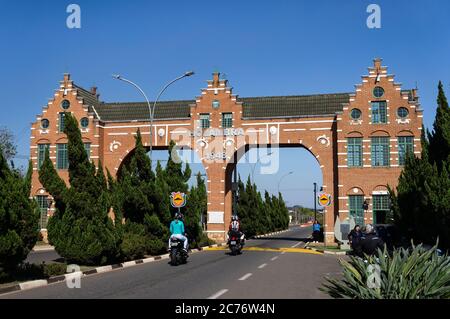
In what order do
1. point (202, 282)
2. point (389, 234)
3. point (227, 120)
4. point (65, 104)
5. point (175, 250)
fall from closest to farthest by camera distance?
1. point (202, 282)
2. point (175, 250)
3. point (389, 234)
4. point (227, 120)
5. point (65, 104)

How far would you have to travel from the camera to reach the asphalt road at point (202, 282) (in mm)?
11914

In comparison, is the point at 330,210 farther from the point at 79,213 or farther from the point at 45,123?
the point at 79,213

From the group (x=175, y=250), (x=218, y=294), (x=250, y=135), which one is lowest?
(x=218, y=294)

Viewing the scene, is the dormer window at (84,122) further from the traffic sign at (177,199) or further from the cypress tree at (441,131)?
the cypress tree at (441,131)

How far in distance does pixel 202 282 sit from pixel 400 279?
6.41 metres

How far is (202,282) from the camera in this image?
14.3m

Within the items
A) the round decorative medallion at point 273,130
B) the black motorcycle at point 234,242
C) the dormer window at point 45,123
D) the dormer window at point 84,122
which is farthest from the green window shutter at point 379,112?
the dormer window at point 45,123

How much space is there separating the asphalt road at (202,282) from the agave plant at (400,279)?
191 centimetres

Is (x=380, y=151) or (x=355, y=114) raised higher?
(x=355, y=114)

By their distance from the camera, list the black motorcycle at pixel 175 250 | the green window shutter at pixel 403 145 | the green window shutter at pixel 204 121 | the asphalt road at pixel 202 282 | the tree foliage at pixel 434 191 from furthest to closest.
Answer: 1. the green window shutter at pixel 204 121
2. the green window shutter at pixel 403 145
3. the tree foliage at pixel 434 191
4. the black motorcycle at pixel 175 250
5. the asphalt road at pixel 202 282

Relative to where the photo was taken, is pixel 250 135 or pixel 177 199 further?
pixel 250 135

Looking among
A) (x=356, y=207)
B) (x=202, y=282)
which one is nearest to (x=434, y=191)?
(x=202, y=282)

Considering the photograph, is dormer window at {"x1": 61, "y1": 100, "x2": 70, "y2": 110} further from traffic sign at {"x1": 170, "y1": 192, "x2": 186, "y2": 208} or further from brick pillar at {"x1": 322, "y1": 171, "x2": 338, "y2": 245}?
brick pillar at {"x1": 322, "y1": 171, "x2": 338, "y2": 245}

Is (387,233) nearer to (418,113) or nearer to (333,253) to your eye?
(333,253)
